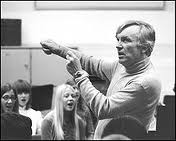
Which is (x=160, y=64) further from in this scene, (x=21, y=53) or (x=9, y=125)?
(x=9, y=125)

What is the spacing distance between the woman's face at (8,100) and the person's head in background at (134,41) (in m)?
0.47

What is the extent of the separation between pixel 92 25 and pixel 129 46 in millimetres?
3264

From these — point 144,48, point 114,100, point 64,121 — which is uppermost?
point 144,48

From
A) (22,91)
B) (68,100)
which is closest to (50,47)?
(68,100)

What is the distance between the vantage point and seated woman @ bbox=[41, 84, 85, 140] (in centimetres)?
125

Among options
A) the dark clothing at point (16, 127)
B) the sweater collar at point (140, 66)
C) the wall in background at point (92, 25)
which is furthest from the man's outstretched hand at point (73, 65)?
the wall in background at point (92, 25)

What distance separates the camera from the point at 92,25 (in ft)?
13.7

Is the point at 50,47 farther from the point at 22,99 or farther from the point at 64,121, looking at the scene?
the point at 22,99

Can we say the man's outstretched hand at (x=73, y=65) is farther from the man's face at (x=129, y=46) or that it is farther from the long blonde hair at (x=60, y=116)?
the long blonde hair at (x=60, y=116)

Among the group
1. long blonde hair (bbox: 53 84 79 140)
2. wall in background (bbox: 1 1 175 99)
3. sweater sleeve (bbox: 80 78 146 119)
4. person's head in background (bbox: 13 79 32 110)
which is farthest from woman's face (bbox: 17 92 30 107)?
wall in background (bbox: 1 1 175 99)

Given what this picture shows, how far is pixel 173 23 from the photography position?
13.7 ft

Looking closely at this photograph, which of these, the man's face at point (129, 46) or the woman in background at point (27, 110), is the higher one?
the man's face at point (129, 46)

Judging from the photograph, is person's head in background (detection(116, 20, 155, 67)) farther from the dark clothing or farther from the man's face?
the dark clothing

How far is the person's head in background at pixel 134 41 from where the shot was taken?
0.92 meters
